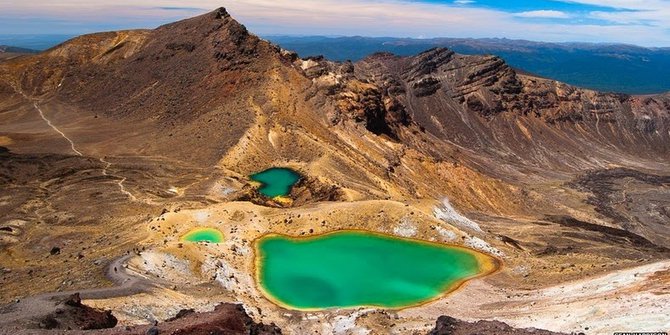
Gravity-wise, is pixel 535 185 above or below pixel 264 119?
below

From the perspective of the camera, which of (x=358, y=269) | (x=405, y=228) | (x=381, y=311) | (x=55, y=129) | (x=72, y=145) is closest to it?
(x=381, y=311)

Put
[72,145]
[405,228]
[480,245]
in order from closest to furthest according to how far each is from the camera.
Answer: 1. [480,245]
2. [405,228]
3. [72,145]

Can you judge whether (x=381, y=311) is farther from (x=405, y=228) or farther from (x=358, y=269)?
(x=405, y=228)

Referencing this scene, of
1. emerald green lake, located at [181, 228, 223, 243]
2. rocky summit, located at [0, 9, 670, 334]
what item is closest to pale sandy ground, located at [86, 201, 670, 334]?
rocky summit, located at [0, 9, 670, 334]

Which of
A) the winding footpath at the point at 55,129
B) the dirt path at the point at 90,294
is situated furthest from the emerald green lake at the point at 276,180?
the dirt path at the point at 90,294

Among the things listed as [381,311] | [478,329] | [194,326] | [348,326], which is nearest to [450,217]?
[381,311]

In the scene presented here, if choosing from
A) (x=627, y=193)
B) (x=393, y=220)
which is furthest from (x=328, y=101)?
(x=627, y=193)

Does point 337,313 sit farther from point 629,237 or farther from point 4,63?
point 4,63

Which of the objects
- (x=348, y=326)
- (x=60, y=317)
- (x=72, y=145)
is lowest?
(x=348, y=326)

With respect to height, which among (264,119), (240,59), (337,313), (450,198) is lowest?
(450,198)
